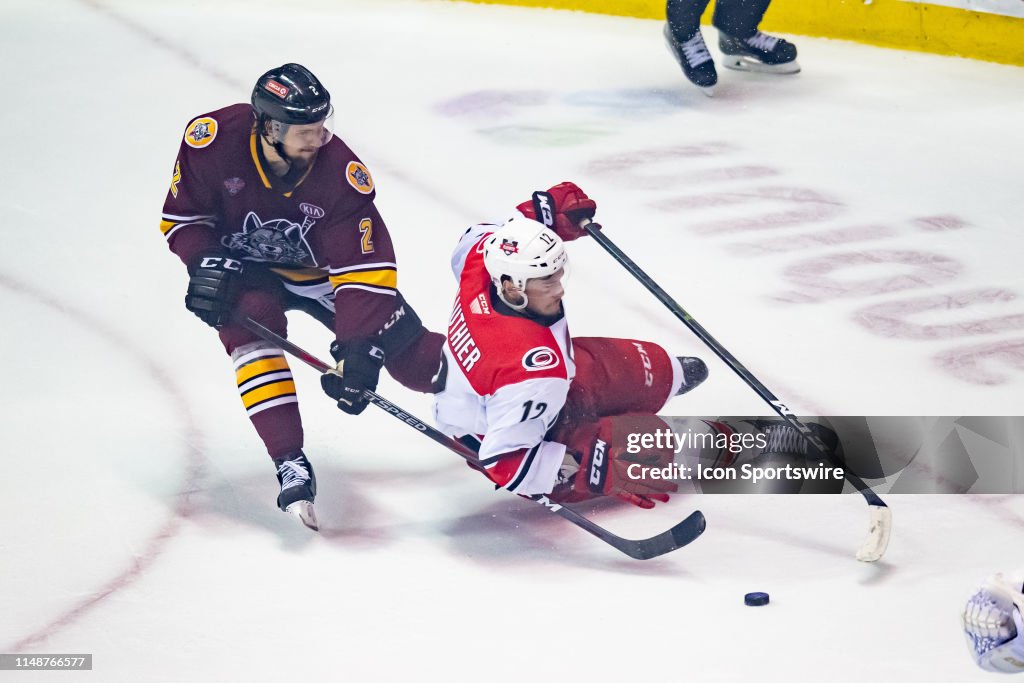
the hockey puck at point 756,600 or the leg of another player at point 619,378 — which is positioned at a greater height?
the leg of another player at point 619,378

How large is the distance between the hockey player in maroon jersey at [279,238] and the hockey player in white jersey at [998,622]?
5.22ft

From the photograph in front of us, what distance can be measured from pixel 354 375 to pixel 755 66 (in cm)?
349

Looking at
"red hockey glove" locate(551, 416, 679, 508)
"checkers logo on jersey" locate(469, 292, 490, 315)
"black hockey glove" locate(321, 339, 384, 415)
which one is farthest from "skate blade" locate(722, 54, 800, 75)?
"black hockey glove" locate(321, 339, 384, 415)

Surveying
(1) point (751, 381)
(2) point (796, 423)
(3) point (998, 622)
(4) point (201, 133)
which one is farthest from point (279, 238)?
(3) point (998, 622)

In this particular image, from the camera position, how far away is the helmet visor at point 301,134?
10.9ft

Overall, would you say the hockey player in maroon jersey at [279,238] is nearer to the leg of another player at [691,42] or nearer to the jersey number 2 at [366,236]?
the jersey number 2 at [366,236]

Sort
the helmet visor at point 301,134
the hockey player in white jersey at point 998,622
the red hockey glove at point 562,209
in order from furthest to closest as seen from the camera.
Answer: the red hockey glove at point 562,209, the helmet visor at point 301,134, the hockey player in white jersey at point 998,622

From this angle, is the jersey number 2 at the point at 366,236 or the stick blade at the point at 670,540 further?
the jersey number 2 at the point at 366,236

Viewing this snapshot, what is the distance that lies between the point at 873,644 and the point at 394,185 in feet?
9.52

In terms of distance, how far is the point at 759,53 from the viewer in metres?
6.21

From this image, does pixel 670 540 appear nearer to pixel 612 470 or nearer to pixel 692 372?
pixel 612 470

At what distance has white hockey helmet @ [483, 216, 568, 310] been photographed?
323cm

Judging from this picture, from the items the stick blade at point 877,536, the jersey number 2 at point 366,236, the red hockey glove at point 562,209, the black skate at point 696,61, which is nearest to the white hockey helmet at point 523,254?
the jersey number 2 at point 366,236

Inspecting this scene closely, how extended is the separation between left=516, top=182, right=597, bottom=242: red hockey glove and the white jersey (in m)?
0.38
